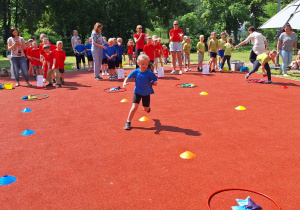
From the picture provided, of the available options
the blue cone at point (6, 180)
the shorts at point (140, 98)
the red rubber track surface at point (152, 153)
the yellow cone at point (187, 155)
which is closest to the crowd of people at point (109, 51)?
the red rubber track surface at point (152, 153)

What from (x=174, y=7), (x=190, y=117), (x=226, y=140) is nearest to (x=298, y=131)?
(x=226, y=140)

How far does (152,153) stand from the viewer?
449 cm

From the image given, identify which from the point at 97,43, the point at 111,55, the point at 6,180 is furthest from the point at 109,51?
the point at 6,180

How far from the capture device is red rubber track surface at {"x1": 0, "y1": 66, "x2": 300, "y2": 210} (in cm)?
329

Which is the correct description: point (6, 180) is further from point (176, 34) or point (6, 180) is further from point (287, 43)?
point (287, 43)

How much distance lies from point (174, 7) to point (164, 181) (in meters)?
36.6

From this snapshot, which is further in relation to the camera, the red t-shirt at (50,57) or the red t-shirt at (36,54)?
the red t-shirt at (36,54)

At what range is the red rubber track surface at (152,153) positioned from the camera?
10.8ft

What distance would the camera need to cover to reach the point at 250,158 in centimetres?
A: 423

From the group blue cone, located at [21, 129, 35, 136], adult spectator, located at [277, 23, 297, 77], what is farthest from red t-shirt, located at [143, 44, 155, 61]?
blue cone, located at [21, 129, 35, 136]

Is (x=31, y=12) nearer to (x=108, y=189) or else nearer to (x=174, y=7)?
(x=174, y=7)

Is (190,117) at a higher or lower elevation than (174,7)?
lower

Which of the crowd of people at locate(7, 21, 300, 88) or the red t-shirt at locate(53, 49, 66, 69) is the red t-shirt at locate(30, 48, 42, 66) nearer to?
the crowd of people at locate(7, 21, 300, 88)

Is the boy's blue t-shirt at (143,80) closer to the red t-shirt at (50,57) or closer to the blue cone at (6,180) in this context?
the blue cone at (6,180)
